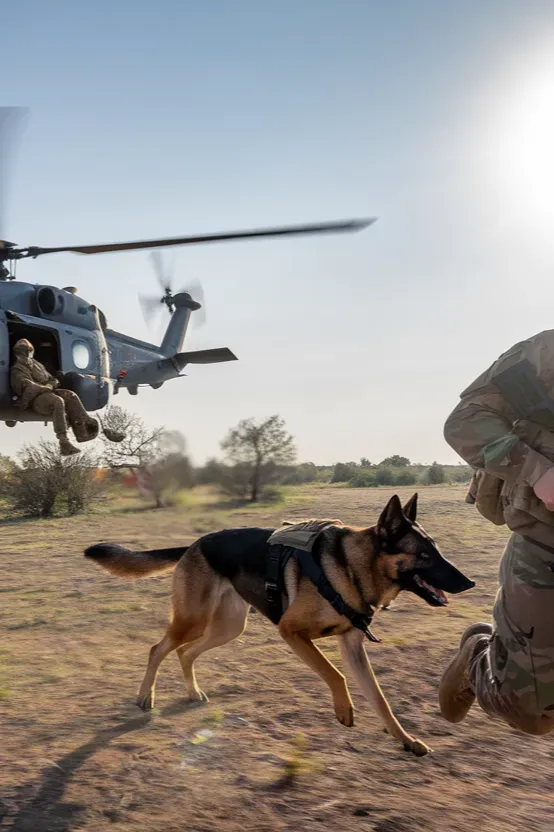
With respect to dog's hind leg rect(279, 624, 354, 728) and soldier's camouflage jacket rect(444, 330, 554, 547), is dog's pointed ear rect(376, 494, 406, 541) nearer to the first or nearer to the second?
dog's hind leg rect(279, 624, 354, 728)

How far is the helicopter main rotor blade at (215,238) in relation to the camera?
9.05 metres

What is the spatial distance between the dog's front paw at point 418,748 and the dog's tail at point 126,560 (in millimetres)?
2181

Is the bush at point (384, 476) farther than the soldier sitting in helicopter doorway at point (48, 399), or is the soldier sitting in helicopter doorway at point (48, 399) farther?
the bush at point (384, 476)

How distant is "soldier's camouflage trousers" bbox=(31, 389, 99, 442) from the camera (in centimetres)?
1084

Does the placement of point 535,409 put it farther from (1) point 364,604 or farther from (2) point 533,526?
(1) point 364,604

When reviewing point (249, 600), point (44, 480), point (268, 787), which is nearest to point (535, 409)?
point (268, 787)

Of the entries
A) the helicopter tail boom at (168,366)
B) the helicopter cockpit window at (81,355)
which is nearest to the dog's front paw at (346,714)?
the helicopter cockpit window at (81,355)

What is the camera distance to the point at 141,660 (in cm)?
591

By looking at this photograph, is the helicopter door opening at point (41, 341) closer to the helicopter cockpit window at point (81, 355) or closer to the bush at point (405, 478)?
the helicopter cockpit window at point (81, 355)

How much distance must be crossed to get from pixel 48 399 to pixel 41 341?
131 cm

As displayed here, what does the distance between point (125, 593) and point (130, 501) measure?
218 cm

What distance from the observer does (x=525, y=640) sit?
9.25ft

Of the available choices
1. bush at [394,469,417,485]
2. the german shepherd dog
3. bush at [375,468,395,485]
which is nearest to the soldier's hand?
the german shepherd dog

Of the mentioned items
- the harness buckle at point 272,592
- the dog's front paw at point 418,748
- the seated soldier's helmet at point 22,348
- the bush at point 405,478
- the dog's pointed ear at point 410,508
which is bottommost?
the dog's front paw at point 418,748
